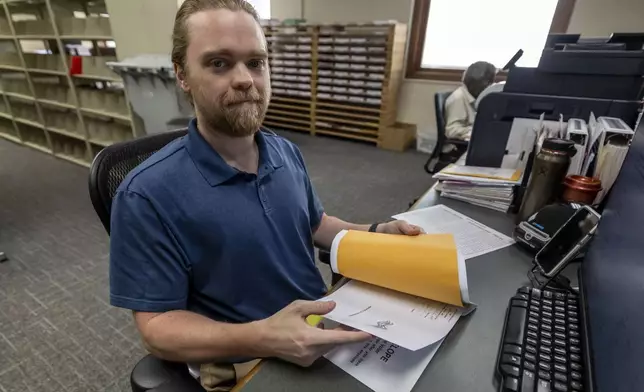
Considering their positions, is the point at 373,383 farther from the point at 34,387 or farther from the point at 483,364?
the point at 34,387

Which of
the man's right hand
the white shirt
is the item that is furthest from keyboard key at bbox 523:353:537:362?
the white shirt

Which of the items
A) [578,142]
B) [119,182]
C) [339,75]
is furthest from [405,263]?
[339,75]

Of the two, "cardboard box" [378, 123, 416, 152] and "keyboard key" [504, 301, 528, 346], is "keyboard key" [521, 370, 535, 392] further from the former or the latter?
"cardboard box" [378, 123, 416, 152]

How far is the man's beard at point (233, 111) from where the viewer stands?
29.0 inches

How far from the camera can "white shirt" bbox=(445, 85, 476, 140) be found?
2.62 metres

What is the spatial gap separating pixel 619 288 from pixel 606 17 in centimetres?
391

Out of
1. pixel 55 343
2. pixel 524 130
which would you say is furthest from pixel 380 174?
pixel 55 343

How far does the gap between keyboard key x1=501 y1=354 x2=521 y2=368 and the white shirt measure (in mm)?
2273

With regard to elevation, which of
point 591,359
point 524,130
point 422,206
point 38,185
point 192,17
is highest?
point 192,17

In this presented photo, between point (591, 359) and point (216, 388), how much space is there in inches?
24.7

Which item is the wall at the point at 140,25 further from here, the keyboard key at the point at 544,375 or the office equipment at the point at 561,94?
the keyboard key at the point at 544,375

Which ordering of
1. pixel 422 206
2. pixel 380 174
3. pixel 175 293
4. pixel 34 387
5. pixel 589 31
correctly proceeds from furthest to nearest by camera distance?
pixel 380 174 < pixel 589 31 < pixel 34 387 < pixel 422 206 < pixel 175 293

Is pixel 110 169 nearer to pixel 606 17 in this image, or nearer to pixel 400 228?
pixel 400 228

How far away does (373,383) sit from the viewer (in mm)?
512
